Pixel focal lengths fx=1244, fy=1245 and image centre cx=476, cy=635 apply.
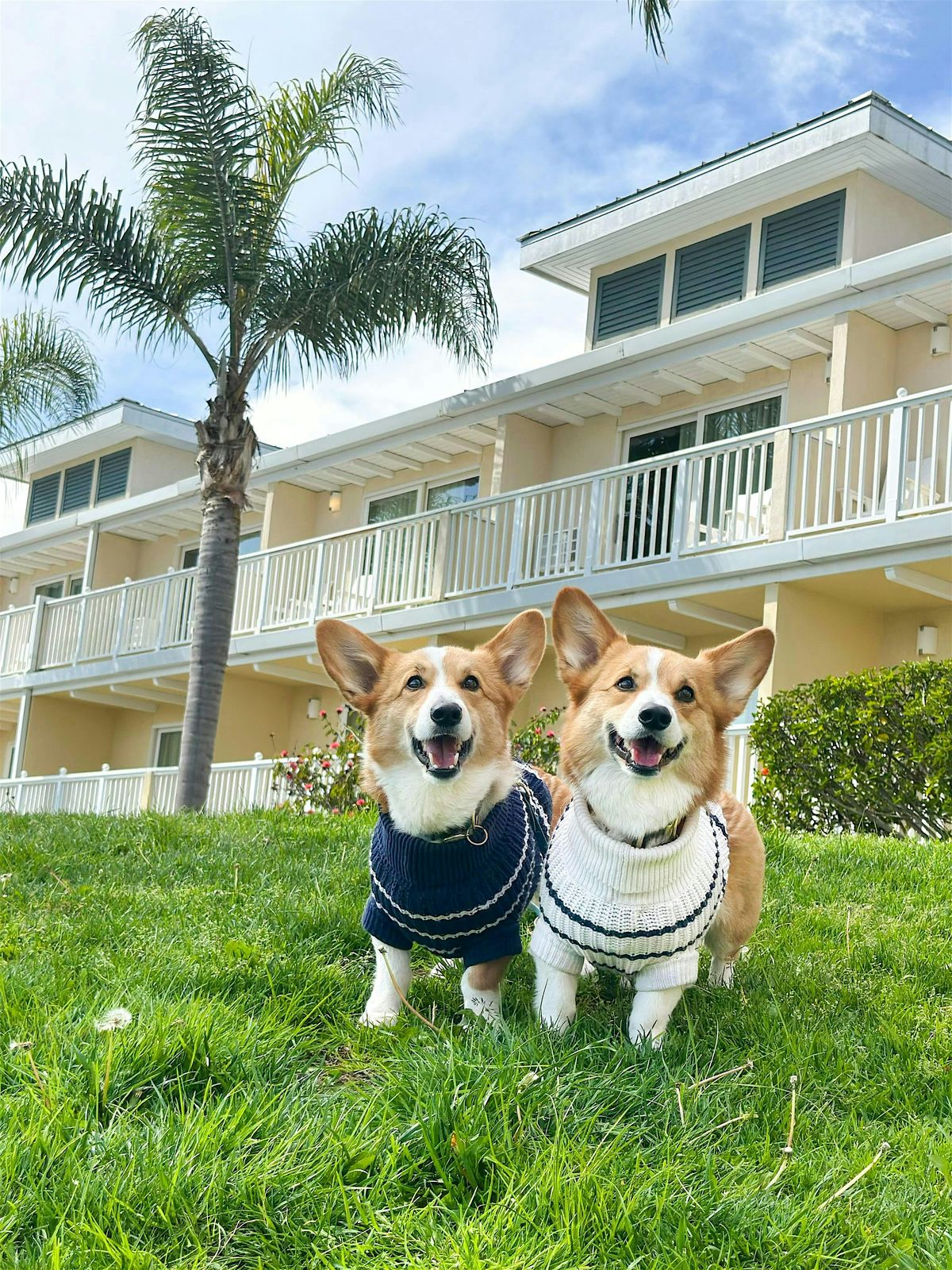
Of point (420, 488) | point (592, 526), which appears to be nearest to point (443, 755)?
point (592, 526)

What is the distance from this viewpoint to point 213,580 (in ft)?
39.6

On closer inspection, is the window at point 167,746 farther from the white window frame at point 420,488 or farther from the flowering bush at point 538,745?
the flowering bush at point 538,745

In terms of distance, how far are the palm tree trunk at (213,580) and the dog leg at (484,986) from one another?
804 cm

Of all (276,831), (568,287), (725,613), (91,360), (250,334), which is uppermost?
(568,287)

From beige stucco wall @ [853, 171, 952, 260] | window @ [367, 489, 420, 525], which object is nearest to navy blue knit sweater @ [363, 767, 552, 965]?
beige stucco wall @ [853, 171, 952, 260]

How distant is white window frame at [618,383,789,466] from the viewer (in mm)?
15211


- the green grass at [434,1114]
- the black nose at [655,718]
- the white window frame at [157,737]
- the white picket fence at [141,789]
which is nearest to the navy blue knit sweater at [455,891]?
the green grass at [434,1114]

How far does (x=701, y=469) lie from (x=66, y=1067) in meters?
11.1

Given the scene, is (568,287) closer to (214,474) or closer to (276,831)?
(214,474)

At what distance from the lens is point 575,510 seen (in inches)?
635

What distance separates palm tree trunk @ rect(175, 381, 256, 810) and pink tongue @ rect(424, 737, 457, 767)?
813 centimetres

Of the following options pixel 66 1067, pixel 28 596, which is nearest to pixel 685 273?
pixel 66 1067

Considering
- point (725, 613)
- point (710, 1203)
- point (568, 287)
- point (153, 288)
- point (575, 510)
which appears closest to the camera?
point (710, 1203)

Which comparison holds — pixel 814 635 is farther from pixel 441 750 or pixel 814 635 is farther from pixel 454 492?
pixel 441 750
